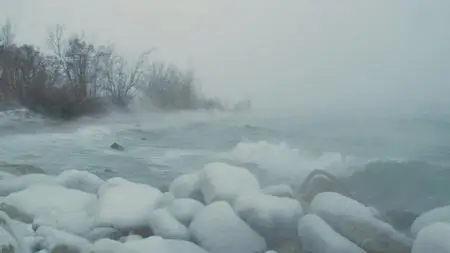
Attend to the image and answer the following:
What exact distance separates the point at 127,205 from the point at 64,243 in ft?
1.09

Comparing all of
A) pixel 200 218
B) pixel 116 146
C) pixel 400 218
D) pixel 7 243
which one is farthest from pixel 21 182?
pixel 400 218

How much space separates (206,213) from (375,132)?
2.77 ft

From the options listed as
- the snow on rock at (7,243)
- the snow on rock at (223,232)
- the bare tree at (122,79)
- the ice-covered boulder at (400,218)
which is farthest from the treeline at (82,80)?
the ice-covered boulder at (400,218)

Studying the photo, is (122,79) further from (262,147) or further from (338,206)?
(338,206)

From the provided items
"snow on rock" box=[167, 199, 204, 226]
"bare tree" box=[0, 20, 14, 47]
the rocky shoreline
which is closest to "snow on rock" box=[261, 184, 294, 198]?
the rocky shoreline

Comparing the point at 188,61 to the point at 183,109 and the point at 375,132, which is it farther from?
the point at 375,132

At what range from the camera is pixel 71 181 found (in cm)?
271

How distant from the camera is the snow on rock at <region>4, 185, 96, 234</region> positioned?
8.64 feet

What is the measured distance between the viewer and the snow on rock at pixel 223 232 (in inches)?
94.9

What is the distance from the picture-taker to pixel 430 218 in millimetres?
2293

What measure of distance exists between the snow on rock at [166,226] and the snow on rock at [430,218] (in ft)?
3.27

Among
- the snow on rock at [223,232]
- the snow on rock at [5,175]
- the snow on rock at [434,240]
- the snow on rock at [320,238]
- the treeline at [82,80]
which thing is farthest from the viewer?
the snow on rock at [5,175]

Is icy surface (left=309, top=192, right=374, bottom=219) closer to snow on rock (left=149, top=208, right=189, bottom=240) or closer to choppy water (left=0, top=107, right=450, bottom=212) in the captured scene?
choppy water (left=0, top=107, right=450, bottom=212)

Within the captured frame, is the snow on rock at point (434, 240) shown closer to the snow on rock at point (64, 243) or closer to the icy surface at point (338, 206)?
the icy surface at point (338, 206)
